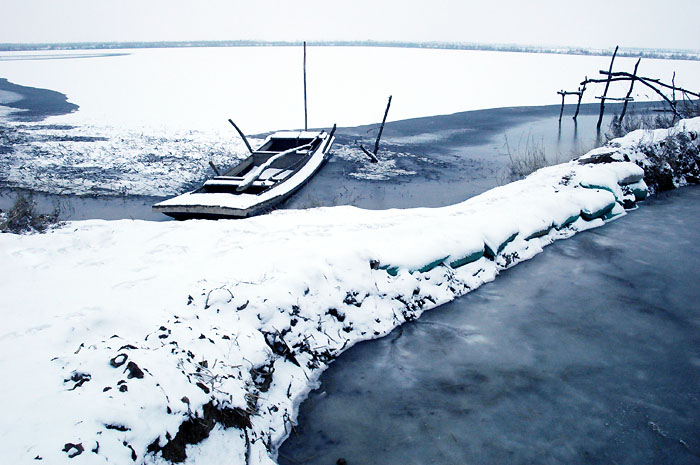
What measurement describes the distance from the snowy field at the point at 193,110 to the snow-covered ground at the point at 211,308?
5675 mm

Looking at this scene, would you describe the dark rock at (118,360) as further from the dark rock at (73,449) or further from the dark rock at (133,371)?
the dark rock at (73,449)

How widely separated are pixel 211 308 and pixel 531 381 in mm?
3226

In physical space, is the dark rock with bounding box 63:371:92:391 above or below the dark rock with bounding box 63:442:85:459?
above

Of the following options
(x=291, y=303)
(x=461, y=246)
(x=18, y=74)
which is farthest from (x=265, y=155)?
(x=18, y=74)

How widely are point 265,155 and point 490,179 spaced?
20.9 ft

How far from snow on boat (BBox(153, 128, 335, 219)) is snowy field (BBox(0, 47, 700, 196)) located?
60.5 inches

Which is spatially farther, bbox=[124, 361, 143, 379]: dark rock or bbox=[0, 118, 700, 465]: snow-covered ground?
bbox=[124, 361, 143, 379]: dark rock

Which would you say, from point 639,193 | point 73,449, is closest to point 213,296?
point 73,449

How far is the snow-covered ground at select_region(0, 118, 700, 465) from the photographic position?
301cm

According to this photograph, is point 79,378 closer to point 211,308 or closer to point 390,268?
point 211,308

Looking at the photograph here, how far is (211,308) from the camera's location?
4559 mm

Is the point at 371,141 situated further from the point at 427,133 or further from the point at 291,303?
the point at 291,303

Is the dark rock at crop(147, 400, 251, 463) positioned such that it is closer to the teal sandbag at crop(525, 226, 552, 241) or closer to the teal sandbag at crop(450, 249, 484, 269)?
the teal sandbag at crop(450, 249, 484, 269)

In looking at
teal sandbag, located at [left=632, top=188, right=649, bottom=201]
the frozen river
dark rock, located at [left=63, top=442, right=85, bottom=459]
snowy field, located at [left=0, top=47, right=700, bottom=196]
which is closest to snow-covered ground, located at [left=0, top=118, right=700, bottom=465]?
dark rock, located at [left=63, top=442, right=85, bottom=459]
